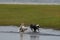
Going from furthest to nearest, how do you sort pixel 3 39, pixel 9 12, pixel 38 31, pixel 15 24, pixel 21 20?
pixel 9 12
pixel 21 20
pixel 15 24
pixel 38 31
pixel 3 39

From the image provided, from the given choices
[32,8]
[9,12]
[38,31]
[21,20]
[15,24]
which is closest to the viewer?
[38,31]

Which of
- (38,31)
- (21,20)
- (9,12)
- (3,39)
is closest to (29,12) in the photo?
(9,12)

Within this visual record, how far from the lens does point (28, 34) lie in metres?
18.6

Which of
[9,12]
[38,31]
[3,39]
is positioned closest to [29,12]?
[9,12]

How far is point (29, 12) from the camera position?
30.0 m

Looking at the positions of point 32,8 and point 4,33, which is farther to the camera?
point 32,8

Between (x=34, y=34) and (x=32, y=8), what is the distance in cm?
1411

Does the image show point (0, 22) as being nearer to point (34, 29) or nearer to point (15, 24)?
point (15, 24)

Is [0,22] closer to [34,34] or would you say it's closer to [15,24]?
[15,24]

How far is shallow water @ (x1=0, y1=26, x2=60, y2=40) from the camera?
17.5 metres

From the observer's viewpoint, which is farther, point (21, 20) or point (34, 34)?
point (21, 20)

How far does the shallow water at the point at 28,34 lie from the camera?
17.5 meters

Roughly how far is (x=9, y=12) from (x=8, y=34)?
11.0 meters

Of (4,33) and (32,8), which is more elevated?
(32,8)
